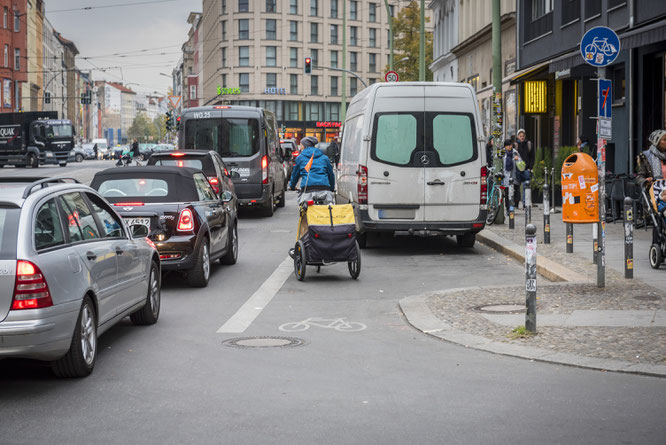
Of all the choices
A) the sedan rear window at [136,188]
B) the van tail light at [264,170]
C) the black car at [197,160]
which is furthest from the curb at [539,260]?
the van tail light at [264,170]

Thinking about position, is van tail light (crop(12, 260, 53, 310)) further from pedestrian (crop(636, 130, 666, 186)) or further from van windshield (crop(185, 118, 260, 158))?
van windshield (crop(185, 118, 260, 158))

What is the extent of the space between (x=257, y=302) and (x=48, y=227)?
4.19 m

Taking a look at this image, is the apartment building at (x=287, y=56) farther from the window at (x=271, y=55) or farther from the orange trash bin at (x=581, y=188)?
the orange trash bin at (x=581, y=188)

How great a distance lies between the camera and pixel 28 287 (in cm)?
Answer: 631


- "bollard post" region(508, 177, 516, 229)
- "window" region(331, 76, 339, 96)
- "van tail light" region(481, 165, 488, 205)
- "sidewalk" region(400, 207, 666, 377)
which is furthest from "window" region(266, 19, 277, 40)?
"sidewalk" region(400, 207, 666, 377)

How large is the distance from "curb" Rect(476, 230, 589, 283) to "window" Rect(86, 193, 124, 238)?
5.58 m

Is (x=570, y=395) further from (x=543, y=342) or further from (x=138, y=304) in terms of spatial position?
(x=138, y=304)

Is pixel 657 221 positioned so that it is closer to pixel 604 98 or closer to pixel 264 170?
pixel 604 98

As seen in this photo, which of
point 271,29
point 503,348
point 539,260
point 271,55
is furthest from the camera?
point 271,29

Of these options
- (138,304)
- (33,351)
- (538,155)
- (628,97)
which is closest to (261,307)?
(138,304)

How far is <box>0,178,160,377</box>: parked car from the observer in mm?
6297

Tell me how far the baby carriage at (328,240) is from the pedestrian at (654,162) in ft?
12.8

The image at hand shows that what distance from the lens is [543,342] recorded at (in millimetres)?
8039

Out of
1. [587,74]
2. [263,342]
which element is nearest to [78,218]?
[263,342]
